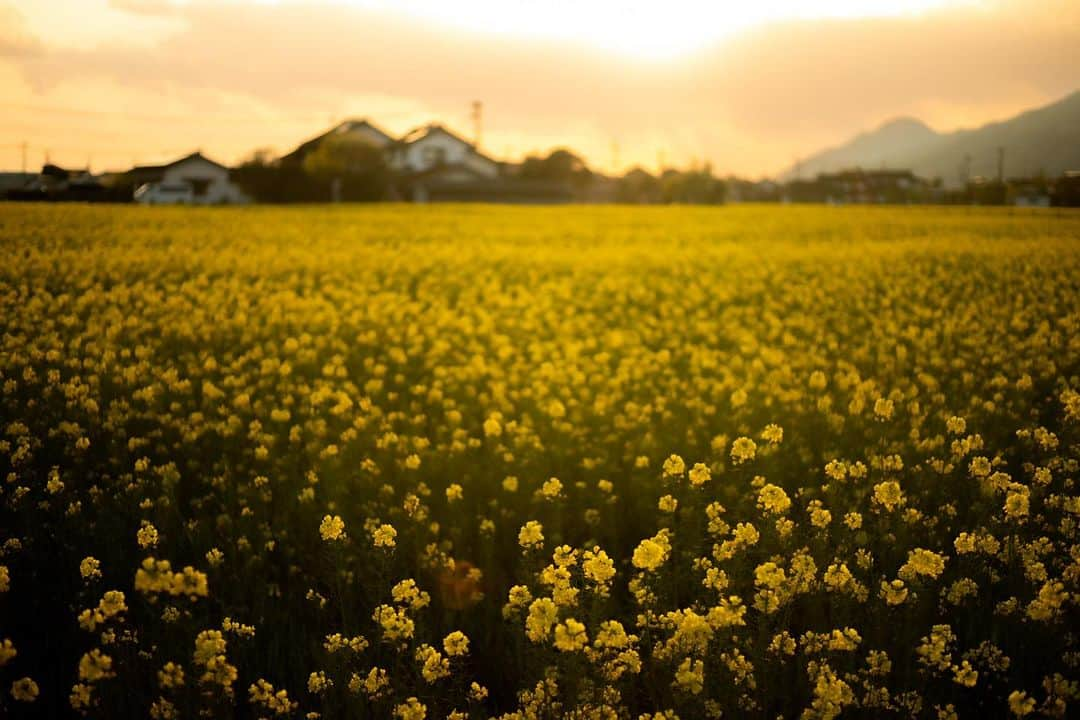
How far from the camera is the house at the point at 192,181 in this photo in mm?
65062

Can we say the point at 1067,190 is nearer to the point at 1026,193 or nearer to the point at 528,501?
the point at 1026,193

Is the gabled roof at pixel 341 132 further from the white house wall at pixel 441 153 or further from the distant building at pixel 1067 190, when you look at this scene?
the distant building at pixel 1067 190

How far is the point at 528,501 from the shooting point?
6.27m

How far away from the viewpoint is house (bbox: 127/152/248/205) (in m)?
65.1

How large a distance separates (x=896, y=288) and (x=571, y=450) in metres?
9.62

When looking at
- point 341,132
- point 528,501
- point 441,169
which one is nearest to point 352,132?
point 341,132

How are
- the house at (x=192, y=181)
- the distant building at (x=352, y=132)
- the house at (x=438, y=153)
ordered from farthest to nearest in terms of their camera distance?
the house at (x=438, y=153)
the distant building at (x=352, y=132)
the house at (x=192, y=181)

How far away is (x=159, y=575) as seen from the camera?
3.03 metres

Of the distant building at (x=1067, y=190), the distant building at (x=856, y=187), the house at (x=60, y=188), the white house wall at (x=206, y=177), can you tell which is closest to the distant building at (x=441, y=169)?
the white house wall at (x=206, y=177)

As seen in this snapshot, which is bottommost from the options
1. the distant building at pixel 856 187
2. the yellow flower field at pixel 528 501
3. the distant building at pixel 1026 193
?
the yellow flower field at pixel 528 501

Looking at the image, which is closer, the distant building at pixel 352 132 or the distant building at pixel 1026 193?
the distant building at pixel 1026 193

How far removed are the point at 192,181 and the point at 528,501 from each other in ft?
222

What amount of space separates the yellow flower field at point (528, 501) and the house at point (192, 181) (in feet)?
181

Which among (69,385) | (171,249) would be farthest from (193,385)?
(171,249)
